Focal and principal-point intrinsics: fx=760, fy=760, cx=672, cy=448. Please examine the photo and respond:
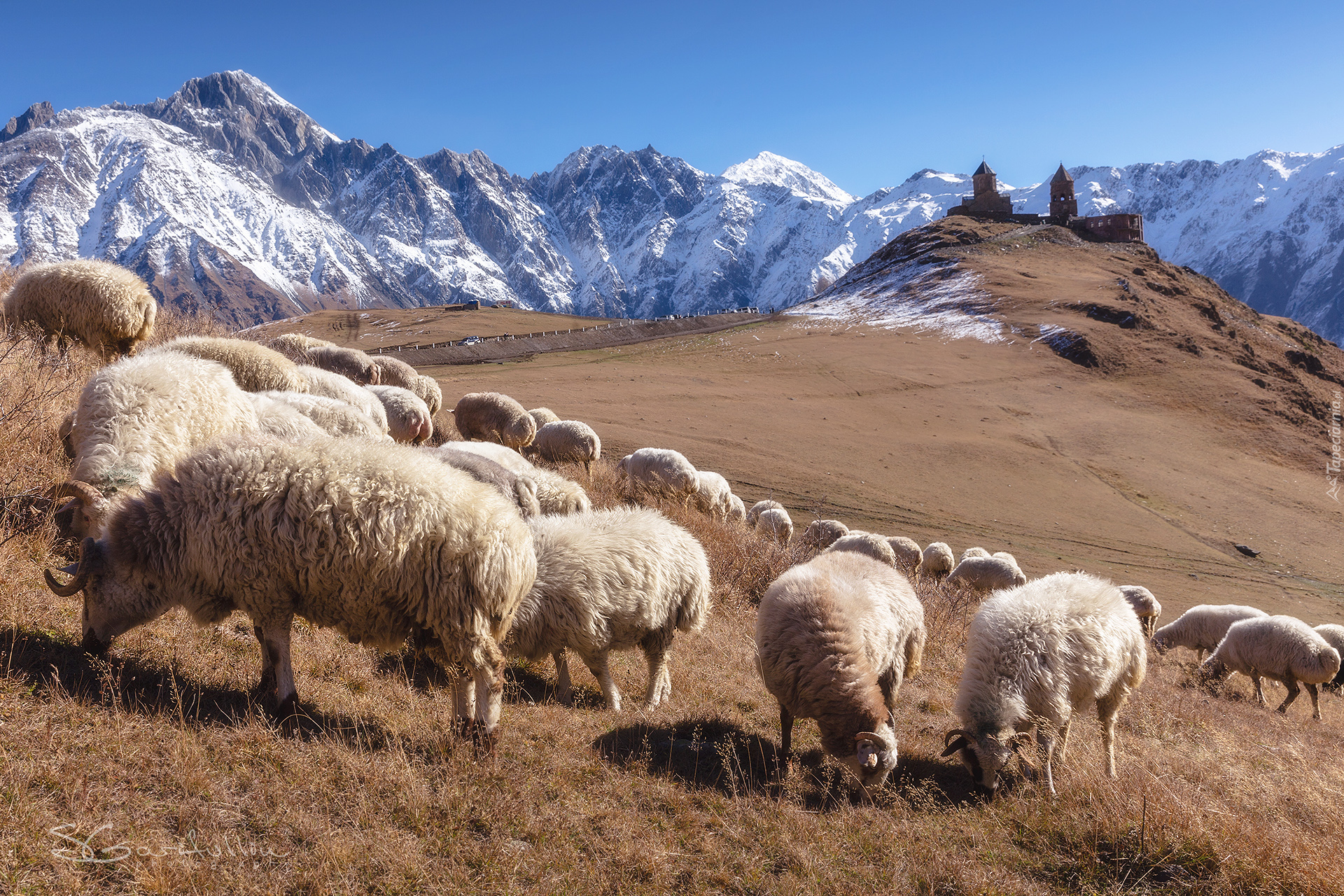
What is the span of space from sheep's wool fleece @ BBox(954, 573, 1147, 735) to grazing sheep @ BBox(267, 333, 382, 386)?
13164 millimetres

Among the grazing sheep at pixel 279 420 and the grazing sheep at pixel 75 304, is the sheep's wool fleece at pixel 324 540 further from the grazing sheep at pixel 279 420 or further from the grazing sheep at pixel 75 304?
the grazing sheep at pixel 75 304

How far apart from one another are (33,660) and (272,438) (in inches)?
70.3

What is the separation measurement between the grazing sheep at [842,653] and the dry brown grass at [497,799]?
1.15 feet

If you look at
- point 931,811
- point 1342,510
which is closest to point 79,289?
point 931,811

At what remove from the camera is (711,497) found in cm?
1675

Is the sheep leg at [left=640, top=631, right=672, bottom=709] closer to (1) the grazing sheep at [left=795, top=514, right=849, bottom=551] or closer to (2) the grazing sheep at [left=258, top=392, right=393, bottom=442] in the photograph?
(2) the grazing sheep at [left=258, top=392, right=393, bottom=442]

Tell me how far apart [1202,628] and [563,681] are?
14702 mm

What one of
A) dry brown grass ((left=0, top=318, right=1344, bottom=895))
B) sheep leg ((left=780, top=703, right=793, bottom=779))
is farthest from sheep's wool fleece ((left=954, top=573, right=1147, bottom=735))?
sheep leg ((left=780, top=703, right=793, bottom=779))

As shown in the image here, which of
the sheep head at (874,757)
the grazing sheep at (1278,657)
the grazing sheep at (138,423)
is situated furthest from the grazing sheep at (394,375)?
the grazing sheep at (1278,657)

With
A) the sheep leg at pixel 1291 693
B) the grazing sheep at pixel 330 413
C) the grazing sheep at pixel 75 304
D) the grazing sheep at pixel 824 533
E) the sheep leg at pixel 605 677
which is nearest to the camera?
the sheep leg at pixel 605 677

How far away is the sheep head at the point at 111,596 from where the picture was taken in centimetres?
454

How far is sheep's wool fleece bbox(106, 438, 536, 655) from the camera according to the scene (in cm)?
448

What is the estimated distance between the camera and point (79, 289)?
33.6 ft

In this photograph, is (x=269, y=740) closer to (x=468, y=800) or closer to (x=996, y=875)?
(x=468, y=800)
